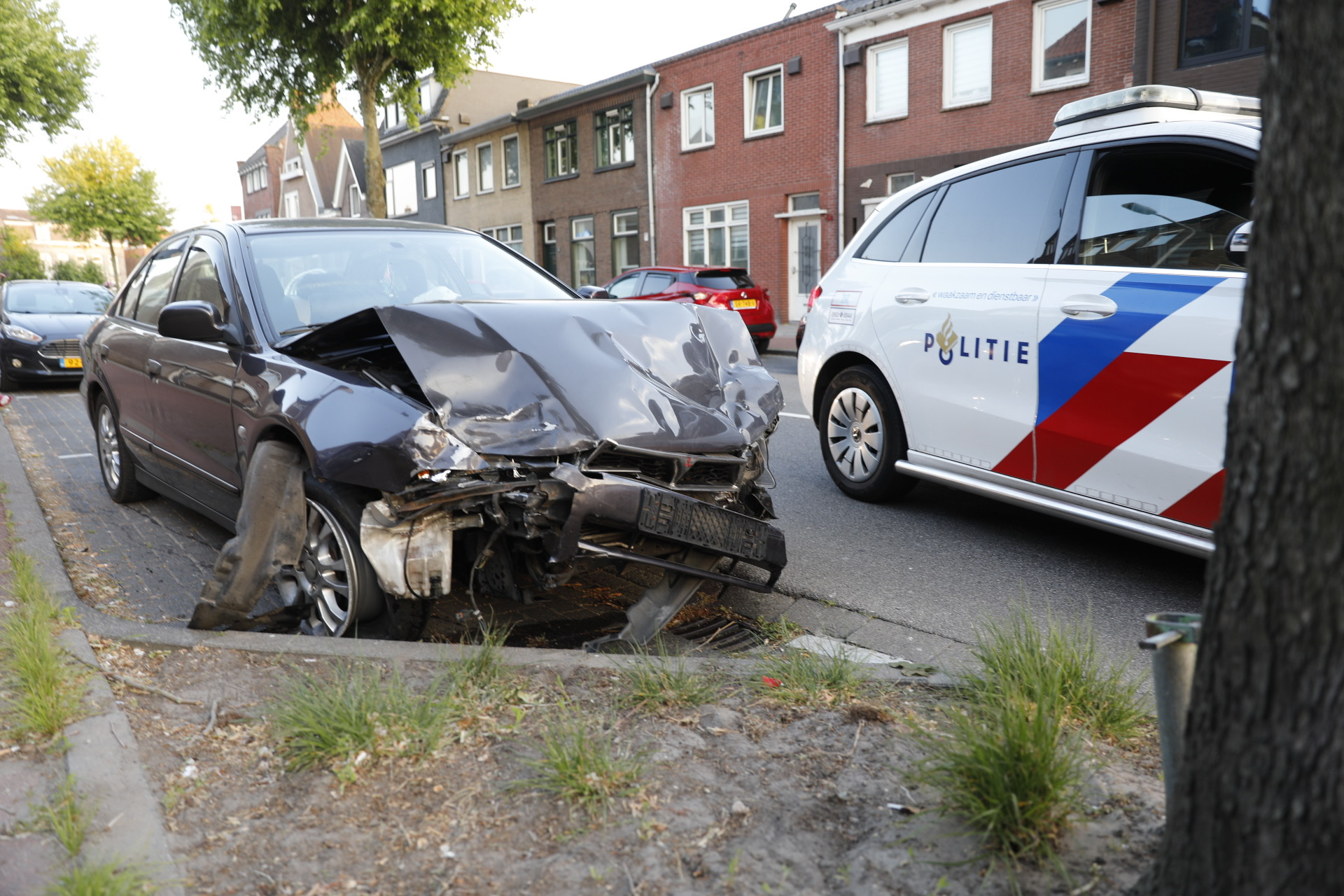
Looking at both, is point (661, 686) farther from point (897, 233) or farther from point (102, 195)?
point (102, 195)

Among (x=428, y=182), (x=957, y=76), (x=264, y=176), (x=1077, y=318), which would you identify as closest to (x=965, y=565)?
(x=1077, y=318)

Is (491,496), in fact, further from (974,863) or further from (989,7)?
(989,7)

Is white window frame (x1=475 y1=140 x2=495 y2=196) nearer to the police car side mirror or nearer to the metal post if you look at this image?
the police car side mirror

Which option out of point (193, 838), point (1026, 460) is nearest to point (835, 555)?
point (1026, 460)

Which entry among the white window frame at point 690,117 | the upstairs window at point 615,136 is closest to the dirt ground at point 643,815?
the white window frame at point 690,117

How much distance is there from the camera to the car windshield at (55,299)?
14.0 m

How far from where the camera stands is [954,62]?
19375 mm

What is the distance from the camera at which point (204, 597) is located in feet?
11.7

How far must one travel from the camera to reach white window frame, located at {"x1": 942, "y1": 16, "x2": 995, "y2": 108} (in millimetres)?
18688

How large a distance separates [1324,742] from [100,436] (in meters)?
6.84

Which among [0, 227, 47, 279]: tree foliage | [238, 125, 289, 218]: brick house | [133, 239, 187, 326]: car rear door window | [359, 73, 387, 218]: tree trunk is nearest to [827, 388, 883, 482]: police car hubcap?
[133, 239, 187, 326]: car rear door window

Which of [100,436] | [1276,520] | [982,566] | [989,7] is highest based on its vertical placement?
[989,7]

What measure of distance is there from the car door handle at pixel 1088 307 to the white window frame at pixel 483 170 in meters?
32.0

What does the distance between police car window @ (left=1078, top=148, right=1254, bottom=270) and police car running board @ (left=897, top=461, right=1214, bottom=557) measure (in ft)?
3.41
